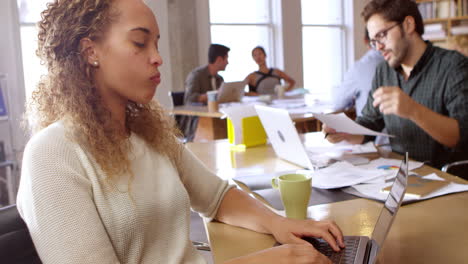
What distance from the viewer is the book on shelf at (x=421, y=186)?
1.24m

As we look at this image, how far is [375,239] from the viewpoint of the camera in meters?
0.89

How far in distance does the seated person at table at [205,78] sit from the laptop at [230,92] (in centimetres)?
34

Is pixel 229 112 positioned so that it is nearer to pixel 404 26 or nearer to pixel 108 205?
pixel 404 26

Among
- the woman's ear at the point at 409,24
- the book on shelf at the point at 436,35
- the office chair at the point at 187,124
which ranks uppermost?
the book on shelf at the point at 436,35

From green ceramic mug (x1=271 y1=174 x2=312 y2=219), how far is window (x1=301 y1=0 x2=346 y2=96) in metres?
6.19

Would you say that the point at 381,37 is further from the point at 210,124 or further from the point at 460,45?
the point at 460,45

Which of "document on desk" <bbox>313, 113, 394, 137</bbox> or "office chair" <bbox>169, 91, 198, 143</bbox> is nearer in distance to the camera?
"document on desk" <bbox>313, 113, 394, 137</bbox>

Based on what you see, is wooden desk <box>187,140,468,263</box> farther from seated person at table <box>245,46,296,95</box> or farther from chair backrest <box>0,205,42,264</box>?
seated person at table <box>245,46,296,95</box>

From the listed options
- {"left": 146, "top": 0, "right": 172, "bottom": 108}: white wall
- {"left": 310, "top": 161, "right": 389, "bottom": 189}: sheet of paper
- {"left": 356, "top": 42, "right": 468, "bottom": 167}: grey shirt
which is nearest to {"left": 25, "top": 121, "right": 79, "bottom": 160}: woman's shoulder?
{"left": 310, "top": 161, "right": 389, "bottom": 189}: sheet of paper

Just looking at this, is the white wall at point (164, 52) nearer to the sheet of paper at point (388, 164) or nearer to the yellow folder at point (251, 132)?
the yellow folder at point (251, 132)

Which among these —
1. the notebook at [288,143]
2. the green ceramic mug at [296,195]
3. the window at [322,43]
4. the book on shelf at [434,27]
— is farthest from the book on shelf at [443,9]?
the green ceramic mug at [296,195]

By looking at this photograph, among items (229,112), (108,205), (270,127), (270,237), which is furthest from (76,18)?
(229,112)

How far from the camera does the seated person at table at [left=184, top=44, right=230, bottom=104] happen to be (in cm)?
454

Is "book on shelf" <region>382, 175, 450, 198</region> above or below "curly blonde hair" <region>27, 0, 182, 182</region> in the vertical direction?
below
